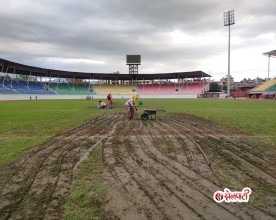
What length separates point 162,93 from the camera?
77875 millimetres

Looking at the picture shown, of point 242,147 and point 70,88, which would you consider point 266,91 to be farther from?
point 242,147

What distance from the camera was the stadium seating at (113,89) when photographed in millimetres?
78919

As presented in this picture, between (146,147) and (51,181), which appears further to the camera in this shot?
(146,147)

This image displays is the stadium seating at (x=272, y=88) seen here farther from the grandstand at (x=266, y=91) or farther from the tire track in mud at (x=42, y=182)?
the tire track in mud at (x=42, y=182)

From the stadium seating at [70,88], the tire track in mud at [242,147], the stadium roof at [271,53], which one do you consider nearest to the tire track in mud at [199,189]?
the tire track in mud at [242,147]

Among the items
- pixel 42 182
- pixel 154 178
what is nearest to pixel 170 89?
pixel 154 178

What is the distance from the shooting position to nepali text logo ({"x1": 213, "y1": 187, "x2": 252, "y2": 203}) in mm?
4012

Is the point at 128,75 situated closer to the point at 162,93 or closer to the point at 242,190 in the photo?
the point at 162,93

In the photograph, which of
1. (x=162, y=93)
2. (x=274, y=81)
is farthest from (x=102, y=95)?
(x=274, y=81)

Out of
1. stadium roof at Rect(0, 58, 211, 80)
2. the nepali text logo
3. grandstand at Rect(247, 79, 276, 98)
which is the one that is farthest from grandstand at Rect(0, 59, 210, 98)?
the nepali text logo

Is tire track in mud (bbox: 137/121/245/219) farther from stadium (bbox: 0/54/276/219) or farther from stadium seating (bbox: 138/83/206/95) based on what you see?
stadium seating (bbox: 138/83/206/95)

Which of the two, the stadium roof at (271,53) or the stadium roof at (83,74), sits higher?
the stadium roof at (271,53)

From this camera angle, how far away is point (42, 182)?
4789 millimetres

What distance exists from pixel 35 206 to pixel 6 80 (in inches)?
2640
